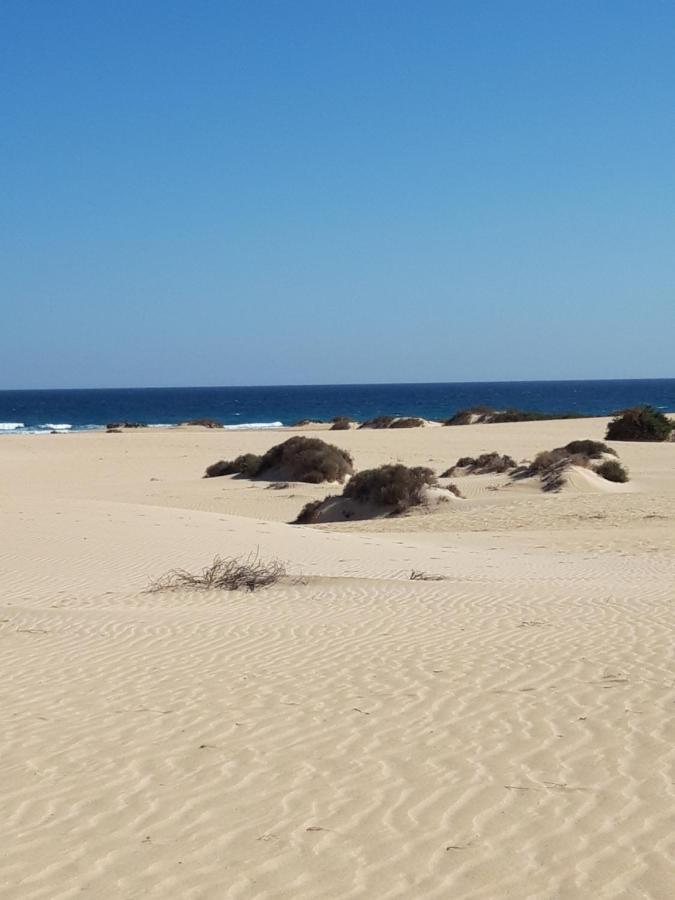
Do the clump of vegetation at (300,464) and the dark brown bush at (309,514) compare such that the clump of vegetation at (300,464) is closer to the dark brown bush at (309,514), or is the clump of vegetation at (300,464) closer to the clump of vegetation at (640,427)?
the dark brown bush at (309,514)

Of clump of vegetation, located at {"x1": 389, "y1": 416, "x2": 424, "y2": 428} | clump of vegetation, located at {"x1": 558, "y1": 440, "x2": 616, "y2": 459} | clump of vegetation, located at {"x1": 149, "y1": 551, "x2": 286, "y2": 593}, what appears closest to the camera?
clump of vegetation, located at {"x1": 149, "y1": 551, "x2": 286, "y2": 593}

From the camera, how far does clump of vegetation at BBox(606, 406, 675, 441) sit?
40031mm

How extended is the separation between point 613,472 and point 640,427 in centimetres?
1211

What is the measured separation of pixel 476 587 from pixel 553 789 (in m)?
8.79

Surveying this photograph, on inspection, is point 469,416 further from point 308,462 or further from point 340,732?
point 340,732

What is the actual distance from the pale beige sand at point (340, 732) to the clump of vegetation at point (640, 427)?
23.9 meters

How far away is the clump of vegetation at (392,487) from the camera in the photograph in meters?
25.3

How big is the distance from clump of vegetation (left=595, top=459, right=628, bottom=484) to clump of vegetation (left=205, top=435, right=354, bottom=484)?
24.6 feet

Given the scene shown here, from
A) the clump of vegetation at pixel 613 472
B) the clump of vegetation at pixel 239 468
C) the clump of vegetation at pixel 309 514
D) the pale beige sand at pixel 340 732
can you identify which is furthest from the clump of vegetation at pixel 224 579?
the clump of vegetation at pixel 239 468

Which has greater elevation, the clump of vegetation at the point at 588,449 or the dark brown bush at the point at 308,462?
the clump of vegetation at the point at 588,449

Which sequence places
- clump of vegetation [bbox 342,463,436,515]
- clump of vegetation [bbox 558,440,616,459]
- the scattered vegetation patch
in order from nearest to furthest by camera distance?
clump of vegetation [bbox 342,463,436,515]
the scattered vegetation patch
clump of vegetation [bbox 558,440,616,459]

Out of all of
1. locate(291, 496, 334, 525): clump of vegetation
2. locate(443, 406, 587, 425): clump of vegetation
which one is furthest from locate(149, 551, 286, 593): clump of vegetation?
locate(443, 406, 587, 425): clump of vegetation

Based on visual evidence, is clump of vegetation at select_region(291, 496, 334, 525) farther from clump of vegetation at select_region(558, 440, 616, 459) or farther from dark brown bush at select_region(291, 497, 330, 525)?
clump of vegetation at select_region(558, 440, 616, 459)

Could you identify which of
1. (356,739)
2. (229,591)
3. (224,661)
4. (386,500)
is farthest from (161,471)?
(356,739)
